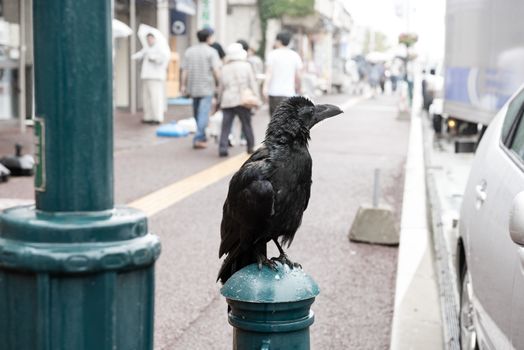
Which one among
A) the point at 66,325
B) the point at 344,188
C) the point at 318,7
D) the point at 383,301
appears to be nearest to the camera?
the point at 66,325

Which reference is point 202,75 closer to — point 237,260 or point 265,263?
point 237,260

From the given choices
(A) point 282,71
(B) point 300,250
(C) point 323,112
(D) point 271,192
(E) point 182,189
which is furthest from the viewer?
(A) point 282,71

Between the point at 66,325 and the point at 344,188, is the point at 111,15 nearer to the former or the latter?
the point at 66,325

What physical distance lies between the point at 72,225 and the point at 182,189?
8.51 metres

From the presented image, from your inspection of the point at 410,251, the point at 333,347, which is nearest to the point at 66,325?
the point at 333,347

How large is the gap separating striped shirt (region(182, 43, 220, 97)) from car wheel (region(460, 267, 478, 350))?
32.0 feet

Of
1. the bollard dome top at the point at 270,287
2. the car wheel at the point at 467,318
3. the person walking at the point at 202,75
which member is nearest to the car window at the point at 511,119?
the car wheel at the point at 467,318

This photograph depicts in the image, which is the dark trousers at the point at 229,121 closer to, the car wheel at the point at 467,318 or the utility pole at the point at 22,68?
the utility pole at the point at 22,68

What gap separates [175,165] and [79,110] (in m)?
10.6

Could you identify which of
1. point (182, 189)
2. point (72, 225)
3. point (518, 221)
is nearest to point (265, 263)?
point (518, 221)

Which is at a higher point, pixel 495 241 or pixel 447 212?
pixel 495 241

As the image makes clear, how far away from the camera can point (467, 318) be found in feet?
15.5

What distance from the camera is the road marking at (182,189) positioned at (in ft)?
31.2

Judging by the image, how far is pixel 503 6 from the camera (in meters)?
11.9
